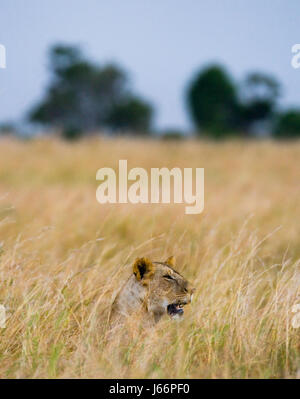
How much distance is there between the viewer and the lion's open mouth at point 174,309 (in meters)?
3.25

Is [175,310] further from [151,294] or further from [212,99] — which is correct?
[212,99]

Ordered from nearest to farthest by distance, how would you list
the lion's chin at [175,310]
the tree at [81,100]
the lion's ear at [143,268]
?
the lion's ear at [143,268] → the lion's chin at [175,310] → the tree at [81,100]

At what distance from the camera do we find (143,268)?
3.15 meters

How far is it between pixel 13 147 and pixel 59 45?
28.8m

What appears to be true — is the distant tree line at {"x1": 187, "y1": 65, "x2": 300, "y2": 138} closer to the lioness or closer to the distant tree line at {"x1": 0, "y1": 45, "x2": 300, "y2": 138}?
the distant tree line at {"x1": 0, "y1": 45, "x2": 300, "y2": 138}

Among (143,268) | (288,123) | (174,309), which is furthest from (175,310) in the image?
(288,123)

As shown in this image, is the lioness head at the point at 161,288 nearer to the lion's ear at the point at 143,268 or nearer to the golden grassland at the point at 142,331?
the lion's ear at the point at 143,268

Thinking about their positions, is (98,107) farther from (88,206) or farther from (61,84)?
(88,206)

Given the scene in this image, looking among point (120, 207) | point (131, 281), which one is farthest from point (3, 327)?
point (120, 207)

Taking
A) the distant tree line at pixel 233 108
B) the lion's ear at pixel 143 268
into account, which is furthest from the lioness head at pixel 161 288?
the distant tree line at pixel 233 108

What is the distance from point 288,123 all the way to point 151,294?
37740mm

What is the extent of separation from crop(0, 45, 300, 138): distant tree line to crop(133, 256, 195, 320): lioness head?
37863 mm

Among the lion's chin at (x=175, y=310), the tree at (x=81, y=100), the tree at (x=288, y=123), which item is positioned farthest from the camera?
the tree at (x=81, y=100)

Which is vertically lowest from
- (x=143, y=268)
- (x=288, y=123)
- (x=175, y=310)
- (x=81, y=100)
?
(x=175, y=310)
